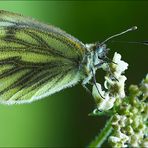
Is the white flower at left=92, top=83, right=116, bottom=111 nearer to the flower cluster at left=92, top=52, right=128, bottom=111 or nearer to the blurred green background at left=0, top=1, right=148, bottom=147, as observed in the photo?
the flower cluster at left=92, top=52, right=128, bottom=111

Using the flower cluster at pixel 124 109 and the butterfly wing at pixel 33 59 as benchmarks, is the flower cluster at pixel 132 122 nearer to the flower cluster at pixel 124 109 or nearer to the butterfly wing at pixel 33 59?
the flower cluster at pixel 124 109

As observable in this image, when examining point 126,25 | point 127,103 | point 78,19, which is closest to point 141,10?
point 126,25

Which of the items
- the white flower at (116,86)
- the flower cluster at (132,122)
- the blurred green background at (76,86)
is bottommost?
the blurred green background at (76,86)

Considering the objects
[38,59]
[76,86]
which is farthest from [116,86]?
[76,86]

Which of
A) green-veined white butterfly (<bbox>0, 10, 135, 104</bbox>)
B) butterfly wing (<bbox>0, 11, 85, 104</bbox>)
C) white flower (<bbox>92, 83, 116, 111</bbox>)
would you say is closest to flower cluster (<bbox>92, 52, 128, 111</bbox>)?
white flower (<bbox>92, 83, 116, 111</bbox>)

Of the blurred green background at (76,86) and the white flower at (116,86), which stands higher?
the white flower at (116,86)

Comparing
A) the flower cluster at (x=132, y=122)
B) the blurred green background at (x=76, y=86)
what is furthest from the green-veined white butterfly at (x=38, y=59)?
the blurred green background at (x=76, y=86)

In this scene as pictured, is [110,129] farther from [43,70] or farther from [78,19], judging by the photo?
[78,19]
